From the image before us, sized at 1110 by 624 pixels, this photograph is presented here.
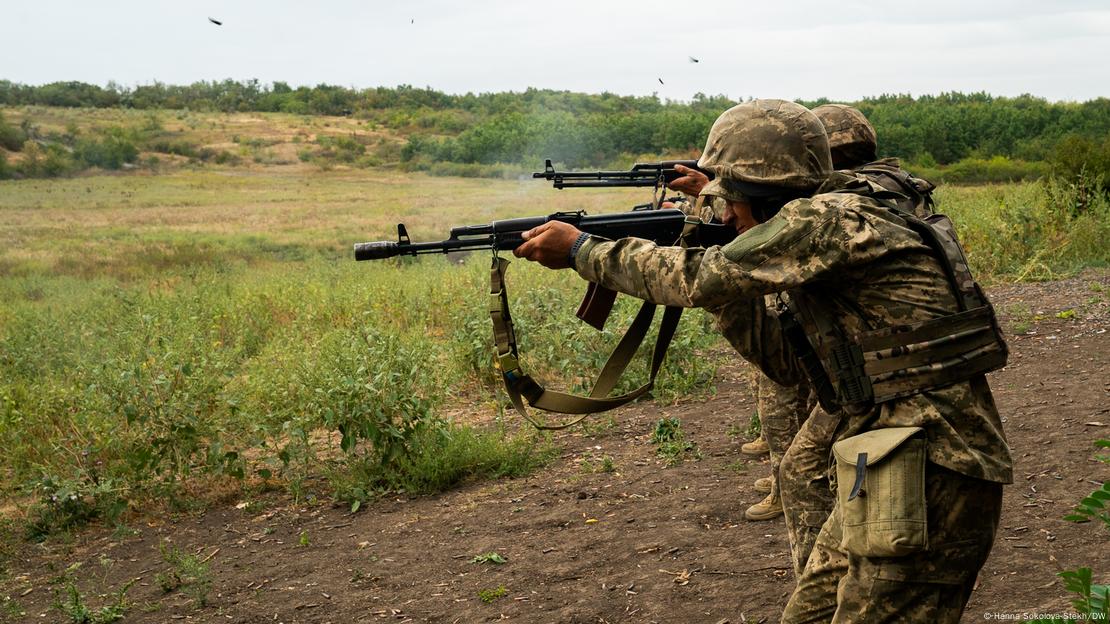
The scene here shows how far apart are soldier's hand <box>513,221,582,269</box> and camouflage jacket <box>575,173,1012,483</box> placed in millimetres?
403

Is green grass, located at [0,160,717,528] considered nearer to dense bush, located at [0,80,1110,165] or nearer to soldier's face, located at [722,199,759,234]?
soldier's face, located at [722,199,759,234]

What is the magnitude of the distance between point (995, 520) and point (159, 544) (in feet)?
13.9

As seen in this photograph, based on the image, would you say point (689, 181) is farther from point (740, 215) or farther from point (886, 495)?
point (886, 495)

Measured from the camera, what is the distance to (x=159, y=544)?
5.14m

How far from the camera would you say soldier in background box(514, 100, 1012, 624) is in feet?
7.75

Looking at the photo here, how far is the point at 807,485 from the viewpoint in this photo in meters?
3.12

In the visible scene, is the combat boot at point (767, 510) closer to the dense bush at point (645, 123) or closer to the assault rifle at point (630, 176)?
the assault rifle at point (630, 176)

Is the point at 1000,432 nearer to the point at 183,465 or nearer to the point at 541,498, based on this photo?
the point at 541,498

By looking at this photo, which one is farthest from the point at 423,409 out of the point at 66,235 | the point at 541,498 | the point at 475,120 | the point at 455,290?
the point at 475,120

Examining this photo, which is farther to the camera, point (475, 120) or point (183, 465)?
point (475, 120)

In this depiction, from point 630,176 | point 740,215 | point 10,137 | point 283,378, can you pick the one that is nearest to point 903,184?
point 740,215

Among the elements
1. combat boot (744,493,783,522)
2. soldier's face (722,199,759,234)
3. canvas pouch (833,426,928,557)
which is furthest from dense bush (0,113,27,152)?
canvas pouch (833,426,928,557)

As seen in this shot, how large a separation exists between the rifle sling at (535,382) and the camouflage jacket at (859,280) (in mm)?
911

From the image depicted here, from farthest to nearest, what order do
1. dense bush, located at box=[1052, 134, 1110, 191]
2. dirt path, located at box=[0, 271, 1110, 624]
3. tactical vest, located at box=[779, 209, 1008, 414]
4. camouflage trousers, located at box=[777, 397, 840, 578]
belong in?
dense bush, located at box=[1052, 134, 1110, 191]
dirt path, located at box=[0, 271, 1110, 624]
camouflage trousers, located at box=[777, 397, 840, 578]
tactical vest, located at box=[779, 209, 1008, 414]
